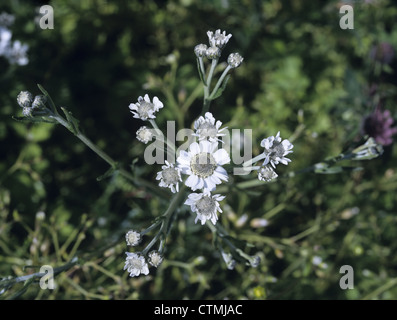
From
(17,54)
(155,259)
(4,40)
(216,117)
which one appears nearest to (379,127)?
(216,117)

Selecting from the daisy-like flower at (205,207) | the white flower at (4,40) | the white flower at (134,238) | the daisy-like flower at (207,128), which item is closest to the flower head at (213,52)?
the daisy-like flower at (207,128)

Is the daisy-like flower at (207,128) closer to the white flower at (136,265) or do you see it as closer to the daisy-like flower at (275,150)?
the daisy-like flower at (275,150)

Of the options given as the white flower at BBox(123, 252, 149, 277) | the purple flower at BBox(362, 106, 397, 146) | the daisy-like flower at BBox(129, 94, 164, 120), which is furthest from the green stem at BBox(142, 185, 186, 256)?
the purple flower at BBox(362, 106, 397, 146)

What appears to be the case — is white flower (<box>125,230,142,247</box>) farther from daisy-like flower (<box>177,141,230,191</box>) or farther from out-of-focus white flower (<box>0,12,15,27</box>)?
out-of-focus white flower (<box>0,12,15,27</box>)

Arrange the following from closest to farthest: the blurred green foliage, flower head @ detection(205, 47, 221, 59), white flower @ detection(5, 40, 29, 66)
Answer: flower head @ detection(205, 47, 221, 59) < the blurred green foliage < white flower @ detection(5, 40, 29, 66)

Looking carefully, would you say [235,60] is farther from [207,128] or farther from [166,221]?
[166,221]
